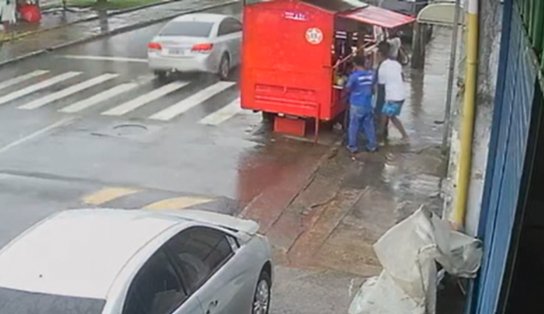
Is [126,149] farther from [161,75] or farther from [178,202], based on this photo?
[161,75]

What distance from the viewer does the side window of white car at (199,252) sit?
749cm

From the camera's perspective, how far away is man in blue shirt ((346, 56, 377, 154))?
1598 cm

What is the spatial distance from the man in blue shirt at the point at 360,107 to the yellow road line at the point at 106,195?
418 cm

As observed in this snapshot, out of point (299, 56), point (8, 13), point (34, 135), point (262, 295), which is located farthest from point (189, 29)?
point (262, 295)

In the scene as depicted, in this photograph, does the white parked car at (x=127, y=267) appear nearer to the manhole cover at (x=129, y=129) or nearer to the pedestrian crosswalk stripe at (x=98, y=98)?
the manhole cover at (x=129, y=129)

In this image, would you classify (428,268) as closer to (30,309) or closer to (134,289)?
(134,289)

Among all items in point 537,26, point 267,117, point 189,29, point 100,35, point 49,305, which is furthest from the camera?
point 100,35

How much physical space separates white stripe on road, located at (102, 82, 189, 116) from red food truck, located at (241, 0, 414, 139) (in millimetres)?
2900

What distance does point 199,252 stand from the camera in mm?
7859

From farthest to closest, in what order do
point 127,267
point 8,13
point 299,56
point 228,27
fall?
point 8,13
point 228,27
point 299,56
point 127,267

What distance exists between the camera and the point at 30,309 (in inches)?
255

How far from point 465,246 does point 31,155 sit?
9478 mm

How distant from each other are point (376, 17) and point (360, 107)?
267 cm

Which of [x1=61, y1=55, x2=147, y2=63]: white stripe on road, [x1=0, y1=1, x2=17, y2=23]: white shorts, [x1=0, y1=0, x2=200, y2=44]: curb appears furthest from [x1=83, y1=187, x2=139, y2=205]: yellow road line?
[x1=0, y1=1, x2=17, y2=23]: white shorts
